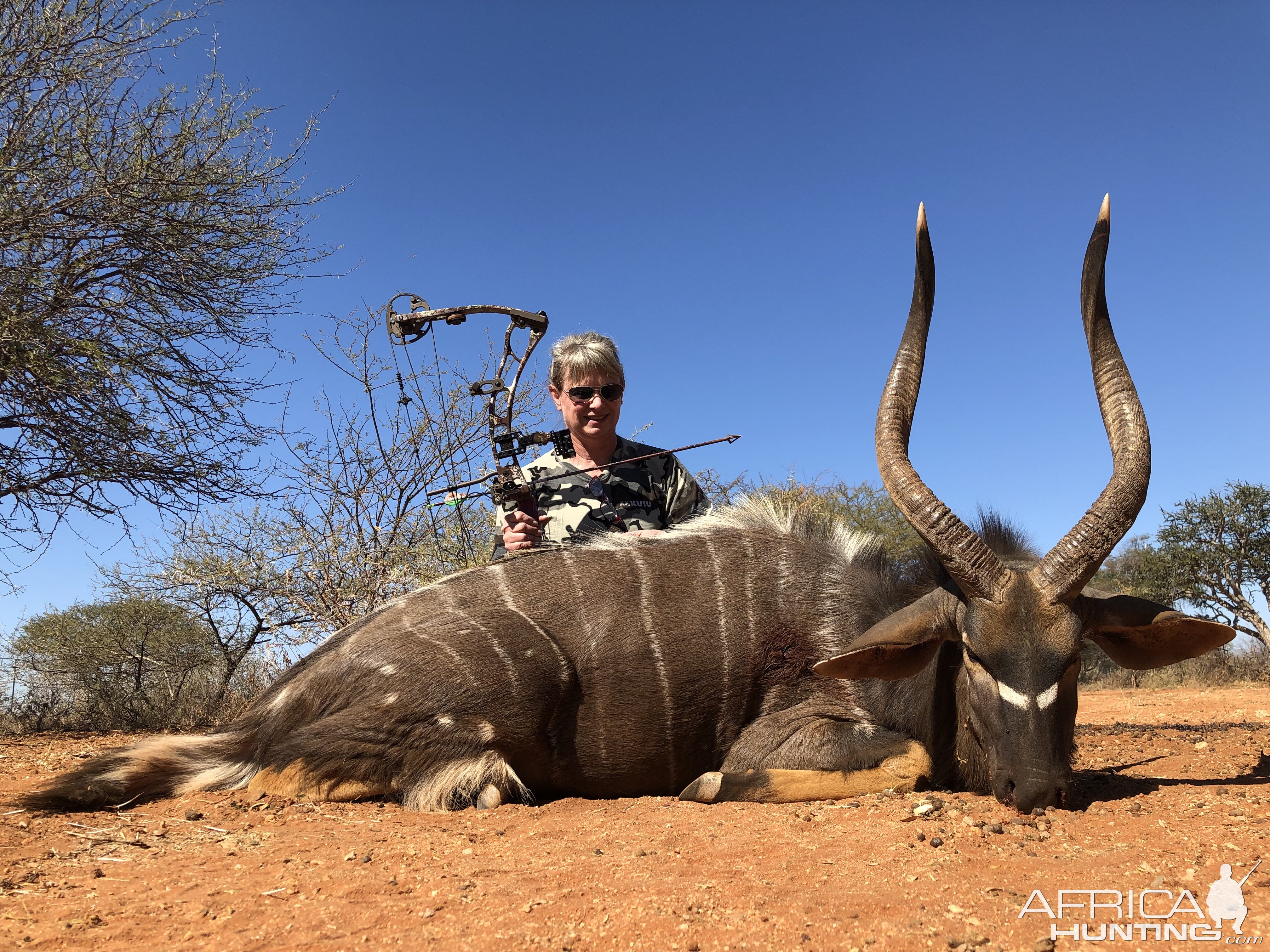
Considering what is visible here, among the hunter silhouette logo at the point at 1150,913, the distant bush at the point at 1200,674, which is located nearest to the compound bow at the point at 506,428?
the hunter silhouette logo at the point at 1150,913

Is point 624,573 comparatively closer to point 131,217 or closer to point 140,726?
point 140,726

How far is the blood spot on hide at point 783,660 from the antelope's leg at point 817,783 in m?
0.45

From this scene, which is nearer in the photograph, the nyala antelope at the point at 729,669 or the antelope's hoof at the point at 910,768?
the nyala antelope at the point at 729,669

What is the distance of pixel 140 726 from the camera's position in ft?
23.7

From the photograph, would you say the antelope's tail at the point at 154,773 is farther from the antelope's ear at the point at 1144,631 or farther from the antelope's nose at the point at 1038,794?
the antelope's ear at the point at 1144,631

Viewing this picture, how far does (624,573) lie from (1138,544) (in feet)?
54.0

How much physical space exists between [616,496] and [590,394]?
60 centimetres

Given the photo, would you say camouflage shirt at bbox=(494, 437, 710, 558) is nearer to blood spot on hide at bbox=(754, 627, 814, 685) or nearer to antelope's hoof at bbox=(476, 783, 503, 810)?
blood spot on hide at bbox=(754, 627, 814, 685)

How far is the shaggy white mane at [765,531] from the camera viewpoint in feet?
14.6

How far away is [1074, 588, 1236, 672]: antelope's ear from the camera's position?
11.3 feet

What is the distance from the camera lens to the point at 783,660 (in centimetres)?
409

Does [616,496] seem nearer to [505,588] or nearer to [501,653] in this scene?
[505,588]

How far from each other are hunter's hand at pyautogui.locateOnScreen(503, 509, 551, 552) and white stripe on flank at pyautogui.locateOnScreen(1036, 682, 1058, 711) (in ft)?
8.04

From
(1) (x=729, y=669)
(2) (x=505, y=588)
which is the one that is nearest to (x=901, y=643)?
(1) (x=729, y=669)
